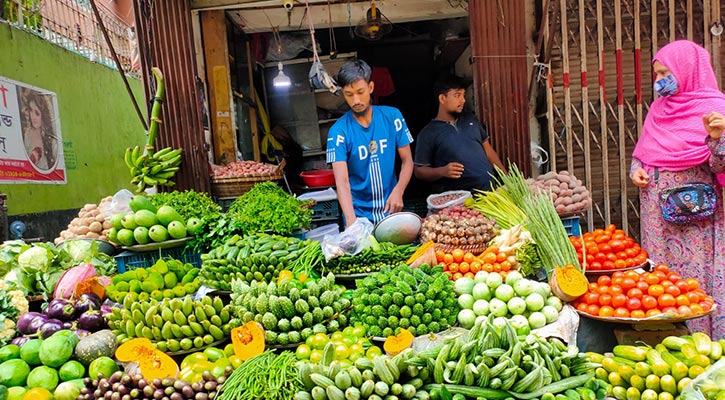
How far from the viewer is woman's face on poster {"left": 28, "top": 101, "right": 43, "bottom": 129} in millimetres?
6801

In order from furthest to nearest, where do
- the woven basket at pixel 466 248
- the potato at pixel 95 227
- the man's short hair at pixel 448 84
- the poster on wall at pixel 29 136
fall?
1. the poster on wall at pixel 29 136
2. the man's short hair at pixel 448 84
3. the potato at pixel 95 227
4. the woven basket at pixel 466 248

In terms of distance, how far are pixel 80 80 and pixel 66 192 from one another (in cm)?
224

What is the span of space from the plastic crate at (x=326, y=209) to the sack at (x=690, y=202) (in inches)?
104

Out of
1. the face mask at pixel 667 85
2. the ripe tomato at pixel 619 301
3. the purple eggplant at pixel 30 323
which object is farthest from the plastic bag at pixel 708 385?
the purple eggplant at pixel 30 323

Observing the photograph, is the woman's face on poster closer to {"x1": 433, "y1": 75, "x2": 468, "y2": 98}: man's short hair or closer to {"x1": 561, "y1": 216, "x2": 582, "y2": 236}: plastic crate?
{"x1": 433, "y1": 75, "x2": 468, "y2": 98}: man's short hair

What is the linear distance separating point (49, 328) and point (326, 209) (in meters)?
2.42

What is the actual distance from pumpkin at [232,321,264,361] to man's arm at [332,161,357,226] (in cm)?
131

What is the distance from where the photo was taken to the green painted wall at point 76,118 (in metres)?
6.49

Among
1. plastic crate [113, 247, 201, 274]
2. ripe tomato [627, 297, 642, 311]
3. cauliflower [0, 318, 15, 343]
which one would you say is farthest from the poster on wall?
ripe tomato [627, 297, 642, 311]

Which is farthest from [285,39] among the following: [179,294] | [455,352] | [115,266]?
[455,352]

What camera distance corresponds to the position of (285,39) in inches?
242

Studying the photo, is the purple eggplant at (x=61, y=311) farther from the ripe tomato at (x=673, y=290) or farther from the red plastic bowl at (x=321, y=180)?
the ripe tomato at (x=673, y=290)

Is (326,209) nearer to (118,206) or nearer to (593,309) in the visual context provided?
(118,206)

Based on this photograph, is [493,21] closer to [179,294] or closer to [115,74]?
[179,294]
